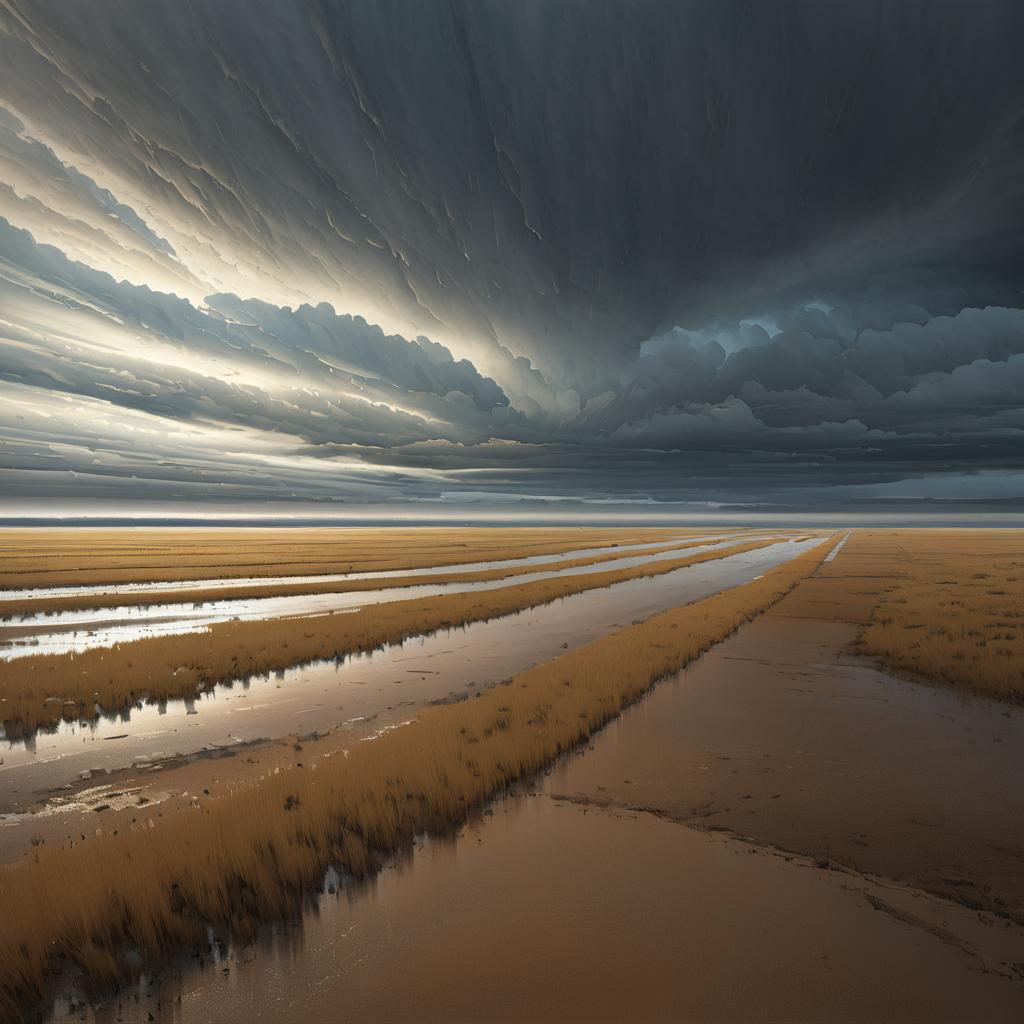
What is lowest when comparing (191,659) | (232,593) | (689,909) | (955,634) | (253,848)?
(232,593)

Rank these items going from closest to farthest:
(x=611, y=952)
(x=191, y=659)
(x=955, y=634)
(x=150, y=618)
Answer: (x=611, y=952) < (x=191, y=659) < (x=955, y=634) < (x=150, y=618)

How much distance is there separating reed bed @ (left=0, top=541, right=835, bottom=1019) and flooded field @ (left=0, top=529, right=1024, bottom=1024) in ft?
0.13

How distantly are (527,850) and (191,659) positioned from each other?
17106 millimetres

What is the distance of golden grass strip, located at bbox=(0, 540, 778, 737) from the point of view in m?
15.7

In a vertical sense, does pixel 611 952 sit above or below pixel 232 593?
above

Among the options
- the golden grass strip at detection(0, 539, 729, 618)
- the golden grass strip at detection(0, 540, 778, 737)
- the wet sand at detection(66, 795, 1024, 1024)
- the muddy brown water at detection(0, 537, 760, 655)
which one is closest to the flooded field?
the wet sand at detection(66, 795, 1024, 1024)

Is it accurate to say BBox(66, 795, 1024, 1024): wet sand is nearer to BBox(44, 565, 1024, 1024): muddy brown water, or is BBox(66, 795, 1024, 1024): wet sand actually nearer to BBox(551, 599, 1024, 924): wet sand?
BBox(44, 565, 1024, 1024): muddy brown water

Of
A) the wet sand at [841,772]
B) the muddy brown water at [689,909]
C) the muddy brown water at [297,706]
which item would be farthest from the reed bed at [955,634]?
the muddy brown water at [297,706]

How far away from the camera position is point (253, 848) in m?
7.64

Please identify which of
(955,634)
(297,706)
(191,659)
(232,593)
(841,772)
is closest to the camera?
(841,772)

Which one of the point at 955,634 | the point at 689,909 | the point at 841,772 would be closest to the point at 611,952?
the point at 689,909

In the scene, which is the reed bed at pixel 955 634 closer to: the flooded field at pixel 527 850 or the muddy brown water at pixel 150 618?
the flooded field at pixel 527 850

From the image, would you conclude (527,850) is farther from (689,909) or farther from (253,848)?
(253,848)

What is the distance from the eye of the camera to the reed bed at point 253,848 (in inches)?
233
